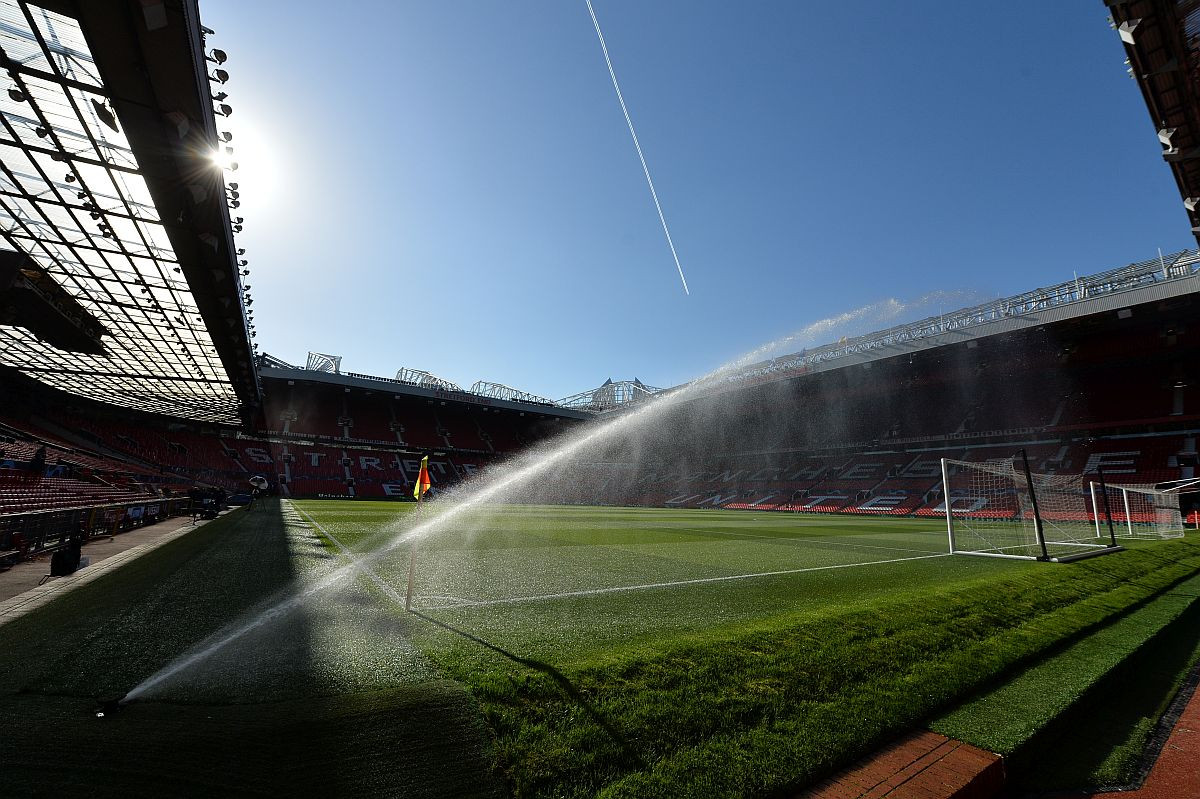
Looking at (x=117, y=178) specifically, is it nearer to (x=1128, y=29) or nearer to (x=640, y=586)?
(x=640, y=586)

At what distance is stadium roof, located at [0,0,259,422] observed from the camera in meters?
5.58

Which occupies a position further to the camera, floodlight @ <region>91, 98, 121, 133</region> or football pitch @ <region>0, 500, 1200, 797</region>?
floodlight @ <region>91, 98, 121, 133</region>

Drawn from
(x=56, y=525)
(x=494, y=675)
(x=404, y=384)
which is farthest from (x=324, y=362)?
(x=494, y=675)

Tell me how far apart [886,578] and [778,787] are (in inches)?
266

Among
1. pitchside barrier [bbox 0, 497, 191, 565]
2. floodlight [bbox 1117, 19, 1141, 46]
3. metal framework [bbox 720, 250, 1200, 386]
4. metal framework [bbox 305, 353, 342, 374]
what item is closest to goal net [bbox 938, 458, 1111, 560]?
floodlight [bbox 1117, 19, 1141, 46]

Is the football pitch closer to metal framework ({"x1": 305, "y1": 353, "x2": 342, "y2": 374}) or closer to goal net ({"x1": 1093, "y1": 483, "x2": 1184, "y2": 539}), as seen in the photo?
goal net ({"x1": 1093, "y1": 483, "x2": 1184, "y2": 539})

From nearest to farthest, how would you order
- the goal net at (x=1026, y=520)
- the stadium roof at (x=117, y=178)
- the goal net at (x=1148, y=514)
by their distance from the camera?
the stadium roof at (x=117, y=178)
the goal net at (x=1026, y=520)
the goal net at (x=1148, y=514)

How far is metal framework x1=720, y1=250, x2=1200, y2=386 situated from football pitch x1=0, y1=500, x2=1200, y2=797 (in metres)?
26.4

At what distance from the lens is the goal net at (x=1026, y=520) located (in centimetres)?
1038

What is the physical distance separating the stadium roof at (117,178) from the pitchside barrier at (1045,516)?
43.9 feet

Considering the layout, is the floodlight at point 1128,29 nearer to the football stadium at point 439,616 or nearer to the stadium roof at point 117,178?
the football stadium at point 439,616

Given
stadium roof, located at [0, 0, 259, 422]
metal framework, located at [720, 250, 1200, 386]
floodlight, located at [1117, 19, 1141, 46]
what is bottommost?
stadium roof, located at [0, 0, 259, 422]

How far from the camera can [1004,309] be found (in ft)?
94.1

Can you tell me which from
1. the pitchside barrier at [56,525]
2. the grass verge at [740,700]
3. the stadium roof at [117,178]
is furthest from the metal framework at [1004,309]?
the pitchside barrier at [56,525]
